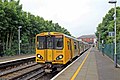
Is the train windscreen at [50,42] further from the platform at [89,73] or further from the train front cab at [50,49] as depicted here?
the platform at [89,73]

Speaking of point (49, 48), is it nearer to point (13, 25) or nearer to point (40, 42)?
point (40, 42)

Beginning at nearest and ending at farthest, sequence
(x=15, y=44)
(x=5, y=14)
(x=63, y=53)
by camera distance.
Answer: (x=63, y=53) < (x=5, y=14) < (x=15, y=44)

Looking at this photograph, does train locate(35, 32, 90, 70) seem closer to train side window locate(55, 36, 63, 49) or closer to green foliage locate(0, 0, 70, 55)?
train side window locate(55, 36, 63, 49)

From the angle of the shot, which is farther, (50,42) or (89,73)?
(50,42)

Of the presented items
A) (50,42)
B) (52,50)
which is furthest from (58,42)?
(52,50)

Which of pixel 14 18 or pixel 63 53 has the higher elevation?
pixel 14 18

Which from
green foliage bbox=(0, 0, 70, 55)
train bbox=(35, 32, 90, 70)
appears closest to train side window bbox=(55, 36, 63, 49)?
train bbox=(35, 32, 90, 70)

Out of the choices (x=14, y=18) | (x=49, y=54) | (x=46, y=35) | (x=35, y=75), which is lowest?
(x=35, y=75)

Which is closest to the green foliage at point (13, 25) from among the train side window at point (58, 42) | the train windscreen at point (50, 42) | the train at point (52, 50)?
the train windscreen at point (50, 42)

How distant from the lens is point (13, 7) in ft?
133

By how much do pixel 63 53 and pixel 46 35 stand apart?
176 centimetres

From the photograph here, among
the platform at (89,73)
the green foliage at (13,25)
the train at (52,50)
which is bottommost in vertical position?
the platform at (89,73)

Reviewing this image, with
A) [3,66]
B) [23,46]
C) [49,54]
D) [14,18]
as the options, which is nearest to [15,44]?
[23,46]

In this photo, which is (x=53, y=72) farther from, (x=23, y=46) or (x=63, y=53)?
(x=23, y=46)
